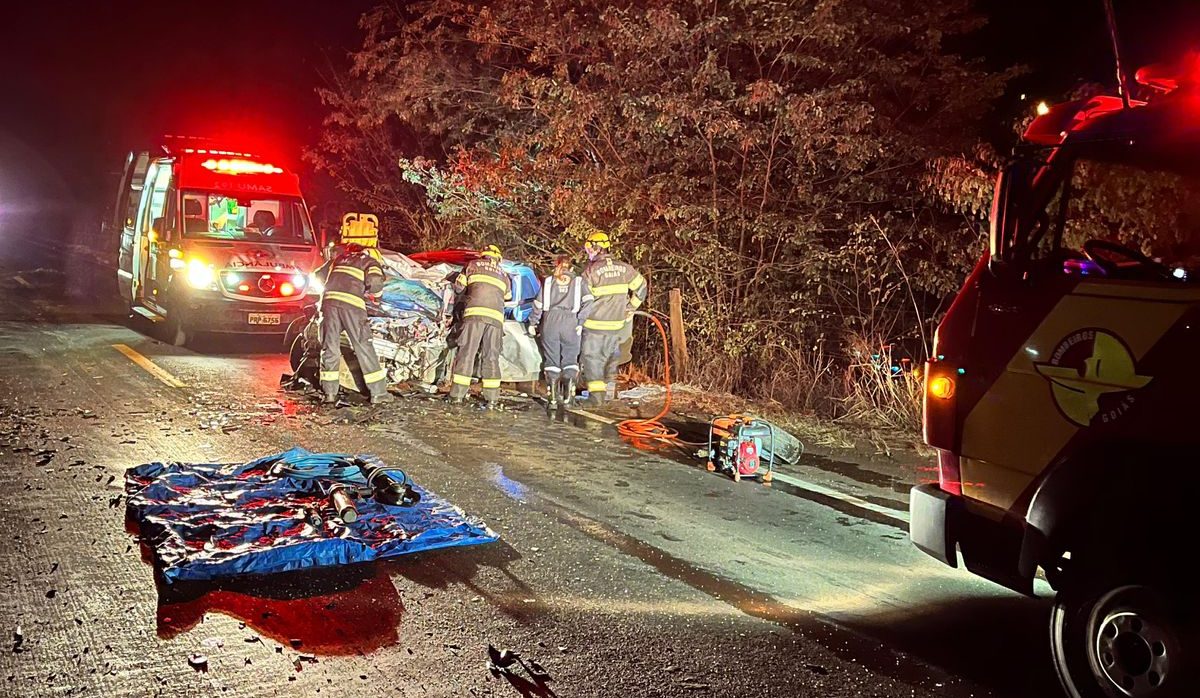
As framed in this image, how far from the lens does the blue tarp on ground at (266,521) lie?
469 cm

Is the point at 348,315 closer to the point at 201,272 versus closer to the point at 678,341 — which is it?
the point at 201,272

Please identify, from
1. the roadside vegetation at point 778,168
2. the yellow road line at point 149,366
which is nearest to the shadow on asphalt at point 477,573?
the roadside vegetation at point 778,168

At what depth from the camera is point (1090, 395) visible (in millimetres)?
3418

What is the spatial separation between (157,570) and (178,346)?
328 inches

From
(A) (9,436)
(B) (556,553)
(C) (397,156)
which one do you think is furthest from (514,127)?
(B) (556,553)

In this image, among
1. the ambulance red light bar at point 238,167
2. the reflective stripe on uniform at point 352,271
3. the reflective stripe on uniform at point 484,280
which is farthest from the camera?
the ambulance red light bar at point 238,167

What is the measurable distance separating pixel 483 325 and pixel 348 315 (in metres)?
1.34

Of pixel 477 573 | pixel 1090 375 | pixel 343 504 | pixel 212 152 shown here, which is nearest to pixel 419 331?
pixel 343 504

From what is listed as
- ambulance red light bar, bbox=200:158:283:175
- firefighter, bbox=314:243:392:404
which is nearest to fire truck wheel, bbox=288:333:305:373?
firefighter, bbox=314:243:392:404

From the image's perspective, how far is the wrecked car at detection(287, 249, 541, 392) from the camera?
32.6 ft

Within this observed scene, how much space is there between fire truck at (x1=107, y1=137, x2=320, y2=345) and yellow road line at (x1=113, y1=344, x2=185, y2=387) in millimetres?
829

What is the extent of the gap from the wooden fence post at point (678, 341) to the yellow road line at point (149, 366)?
5.57 m

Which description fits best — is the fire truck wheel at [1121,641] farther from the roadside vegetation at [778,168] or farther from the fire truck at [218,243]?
the fire truck at [218,243]

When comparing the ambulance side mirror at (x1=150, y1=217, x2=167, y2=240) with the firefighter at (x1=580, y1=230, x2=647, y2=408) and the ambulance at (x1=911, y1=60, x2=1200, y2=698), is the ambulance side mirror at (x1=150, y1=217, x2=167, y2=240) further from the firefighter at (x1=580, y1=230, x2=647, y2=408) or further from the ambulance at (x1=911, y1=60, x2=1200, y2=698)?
the ambulance at (x1=911, y1=60, x2=1200, y2=698)
